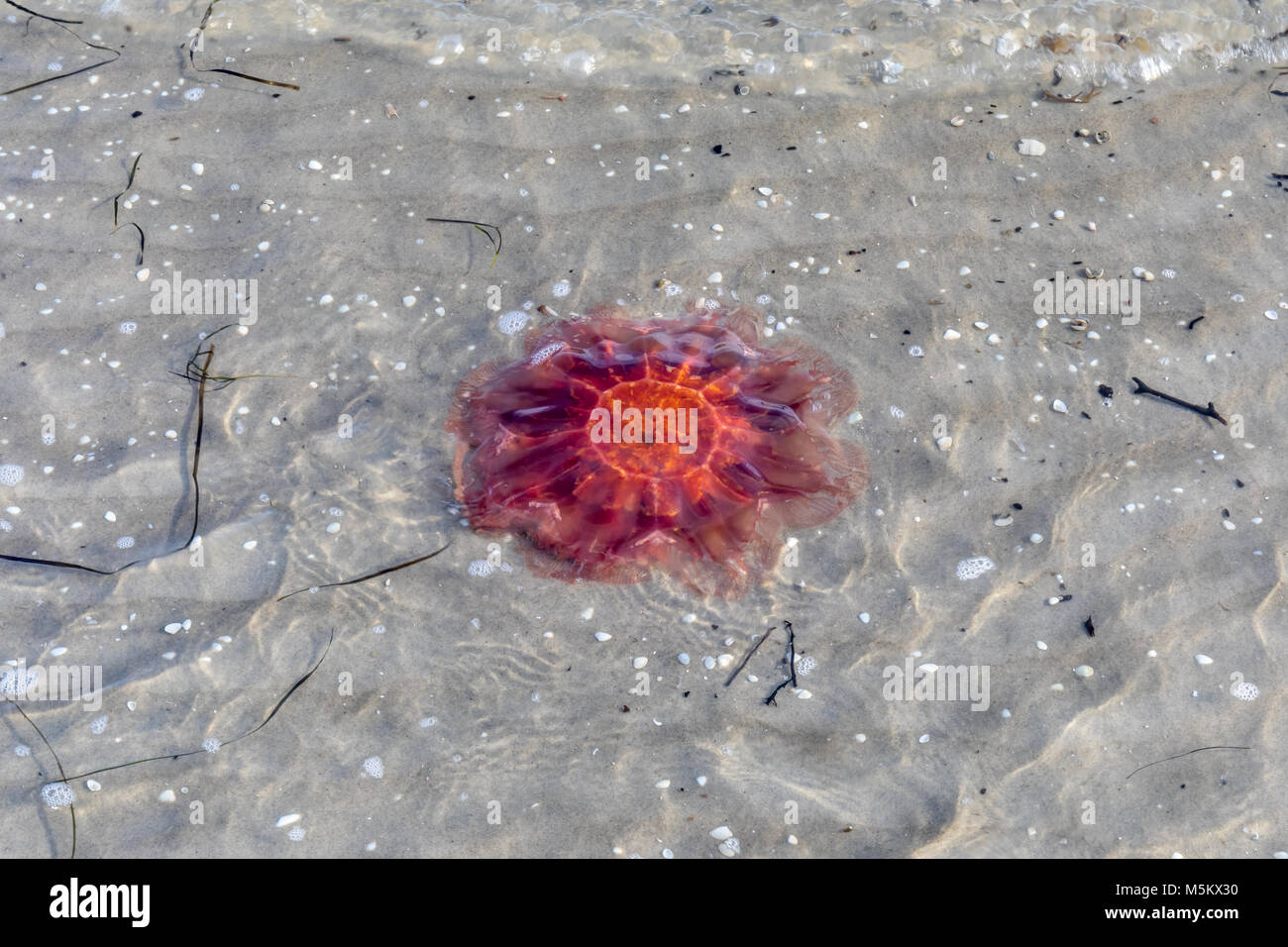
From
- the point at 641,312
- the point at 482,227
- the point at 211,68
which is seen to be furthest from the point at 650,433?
the point at 211,68

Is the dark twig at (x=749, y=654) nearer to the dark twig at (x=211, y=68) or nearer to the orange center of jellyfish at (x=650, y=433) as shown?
the orange center of jellyfish at (x=650, y=433)

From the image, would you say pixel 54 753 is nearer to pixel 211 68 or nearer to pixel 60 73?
pixel 211 68

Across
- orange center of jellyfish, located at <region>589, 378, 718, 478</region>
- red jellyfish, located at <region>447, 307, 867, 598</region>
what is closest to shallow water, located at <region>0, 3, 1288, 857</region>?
red jellyfish, located at <region>447, 307, 867, 598</region>

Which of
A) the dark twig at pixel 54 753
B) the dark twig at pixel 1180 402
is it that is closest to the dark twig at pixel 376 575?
the dark twig at pixel 54 753

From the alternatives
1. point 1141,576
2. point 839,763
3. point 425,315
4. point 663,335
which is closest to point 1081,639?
point 1141,576
